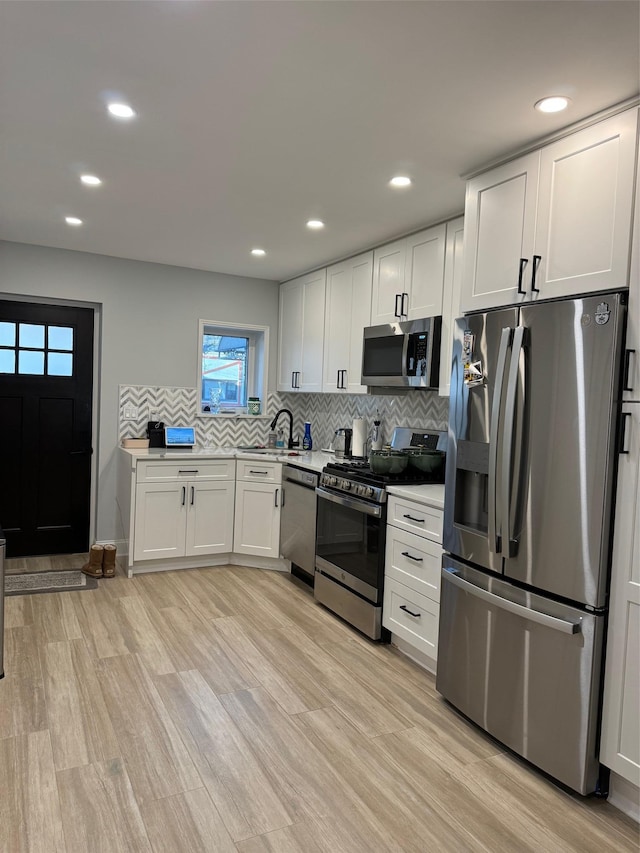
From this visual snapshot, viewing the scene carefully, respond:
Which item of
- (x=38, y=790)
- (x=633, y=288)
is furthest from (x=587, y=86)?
(x=38, y=790)

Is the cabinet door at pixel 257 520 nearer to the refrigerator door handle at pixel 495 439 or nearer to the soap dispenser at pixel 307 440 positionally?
the soap dispenser at pixel 307 440

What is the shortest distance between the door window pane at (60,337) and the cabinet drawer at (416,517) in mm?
3100

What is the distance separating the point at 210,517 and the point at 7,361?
6.55 feet

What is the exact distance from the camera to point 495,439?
2.42 meters

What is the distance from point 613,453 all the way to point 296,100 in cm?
171

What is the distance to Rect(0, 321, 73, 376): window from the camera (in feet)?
15.4

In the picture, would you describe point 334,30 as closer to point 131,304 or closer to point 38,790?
point 38,790

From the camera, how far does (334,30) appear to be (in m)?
1.78

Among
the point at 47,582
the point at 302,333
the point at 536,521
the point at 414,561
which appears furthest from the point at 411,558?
the point at 47,582

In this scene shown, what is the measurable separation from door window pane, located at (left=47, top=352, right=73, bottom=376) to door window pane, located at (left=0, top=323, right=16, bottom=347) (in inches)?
11.4

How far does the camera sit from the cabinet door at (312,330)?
4863mm

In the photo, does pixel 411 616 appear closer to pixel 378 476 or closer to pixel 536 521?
pixel 378 476

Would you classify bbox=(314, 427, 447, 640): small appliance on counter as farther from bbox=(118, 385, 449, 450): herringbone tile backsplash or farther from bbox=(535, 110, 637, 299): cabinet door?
bbox=(535, 110, 637, 299): cabinet door

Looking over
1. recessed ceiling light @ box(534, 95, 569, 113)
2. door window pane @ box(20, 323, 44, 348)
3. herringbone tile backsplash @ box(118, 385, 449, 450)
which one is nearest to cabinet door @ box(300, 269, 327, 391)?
herringbone tile backsplash @ box(118, 385, 449, 450)
